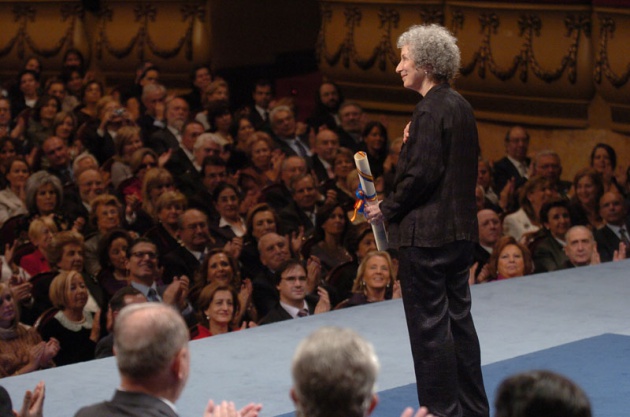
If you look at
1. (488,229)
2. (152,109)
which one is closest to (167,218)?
(488,229)

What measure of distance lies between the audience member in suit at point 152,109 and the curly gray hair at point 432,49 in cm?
731

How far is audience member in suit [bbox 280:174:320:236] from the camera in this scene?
8.63 m

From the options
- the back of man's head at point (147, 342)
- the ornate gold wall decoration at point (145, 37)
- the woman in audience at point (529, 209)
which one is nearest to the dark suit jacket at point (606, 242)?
the woman in audience at point (529, 209)

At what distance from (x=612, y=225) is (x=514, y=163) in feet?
5.66

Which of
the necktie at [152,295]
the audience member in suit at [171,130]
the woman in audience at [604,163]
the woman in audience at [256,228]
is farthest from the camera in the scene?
the audience member in suit at [171,130]

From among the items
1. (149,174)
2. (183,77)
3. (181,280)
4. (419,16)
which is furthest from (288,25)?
(181,280)

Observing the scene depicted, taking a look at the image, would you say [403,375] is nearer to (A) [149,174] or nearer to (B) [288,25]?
(A) [149,174]

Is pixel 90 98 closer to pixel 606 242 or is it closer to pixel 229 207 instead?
pixel 229 207

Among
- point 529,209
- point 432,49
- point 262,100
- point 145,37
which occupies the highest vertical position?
point 145,37

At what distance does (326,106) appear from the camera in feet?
37.6

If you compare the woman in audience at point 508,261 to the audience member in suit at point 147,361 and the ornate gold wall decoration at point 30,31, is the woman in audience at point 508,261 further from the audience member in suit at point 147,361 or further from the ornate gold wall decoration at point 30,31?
the ornate gold wall decoration at point 30,31

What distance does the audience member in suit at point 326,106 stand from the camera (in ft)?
37.0

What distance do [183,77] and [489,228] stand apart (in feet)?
25.4

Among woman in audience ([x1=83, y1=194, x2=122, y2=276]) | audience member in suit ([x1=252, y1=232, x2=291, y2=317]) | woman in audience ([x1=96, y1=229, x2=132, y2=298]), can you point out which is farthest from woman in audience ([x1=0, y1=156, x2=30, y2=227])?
audience member in suit ([x1=252, y1=232, x2=291, y2=317])
